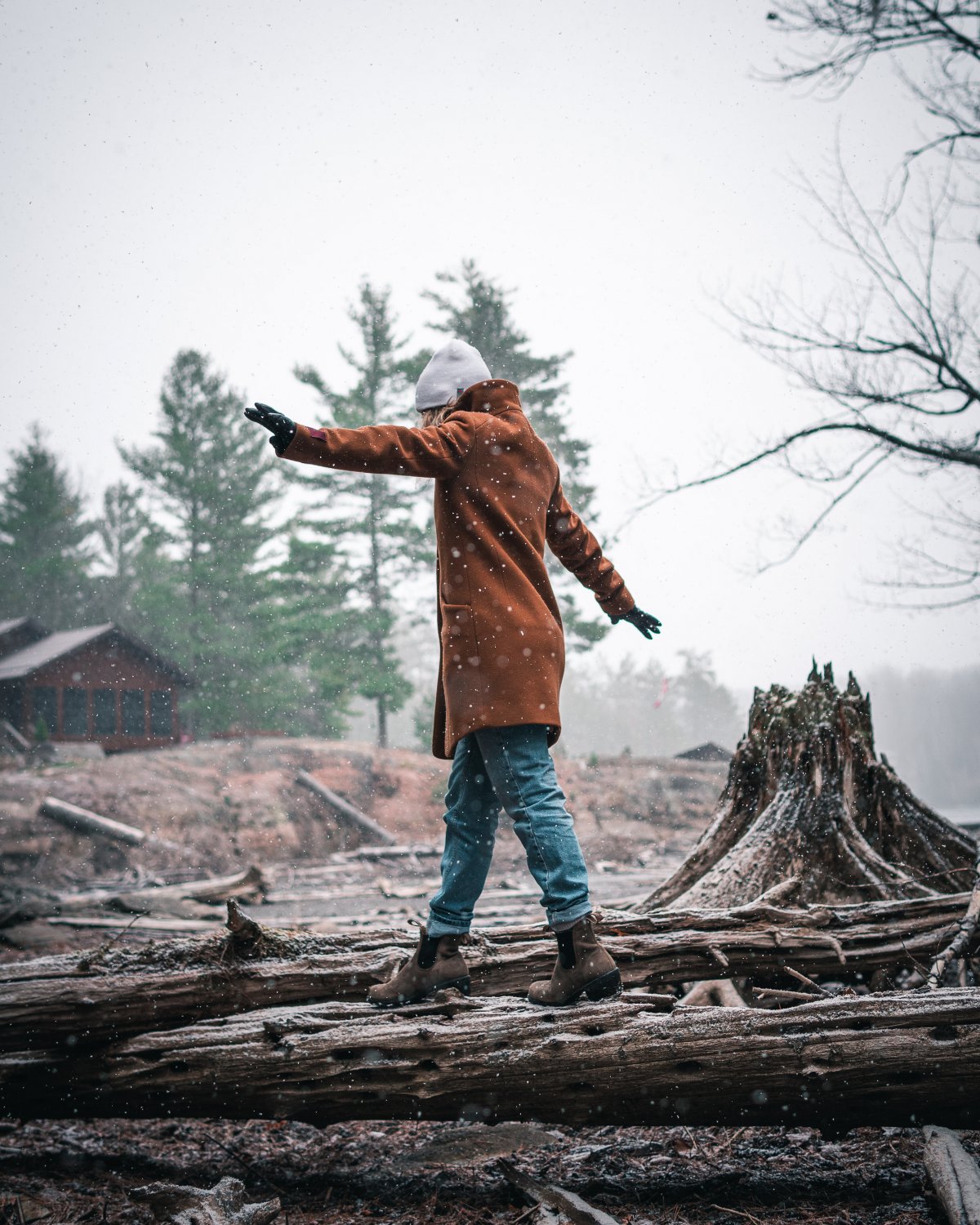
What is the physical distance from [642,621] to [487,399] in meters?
1.21

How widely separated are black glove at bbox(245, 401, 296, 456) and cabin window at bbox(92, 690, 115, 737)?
2835 cm

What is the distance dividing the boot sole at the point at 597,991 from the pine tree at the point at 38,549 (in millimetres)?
35372

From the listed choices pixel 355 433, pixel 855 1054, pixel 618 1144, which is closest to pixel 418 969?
pixel 618 1144

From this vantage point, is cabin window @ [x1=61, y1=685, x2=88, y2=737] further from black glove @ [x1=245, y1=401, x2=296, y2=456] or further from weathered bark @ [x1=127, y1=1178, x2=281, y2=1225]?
black glove @ [x1=245, y1=401, x2=296, y2=456]

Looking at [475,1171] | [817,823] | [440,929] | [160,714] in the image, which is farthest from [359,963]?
[160,714]

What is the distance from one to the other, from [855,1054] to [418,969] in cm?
142

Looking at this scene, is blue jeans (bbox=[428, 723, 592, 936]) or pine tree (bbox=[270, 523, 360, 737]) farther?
pine tree (bbox=[270, 523, 360, 737])

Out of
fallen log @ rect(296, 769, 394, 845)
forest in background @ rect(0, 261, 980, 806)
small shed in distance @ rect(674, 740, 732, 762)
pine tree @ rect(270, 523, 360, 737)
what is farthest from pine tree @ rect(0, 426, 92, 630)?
small shed in distance @ rect(674, 740, 732, 762)

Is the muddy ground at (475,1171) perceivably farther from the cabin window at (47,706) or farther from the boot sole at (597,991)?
the cabin window at (47,706)

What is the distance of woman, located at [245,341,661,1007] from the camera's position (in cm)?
262

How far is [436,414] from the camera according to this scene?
10.1 ft

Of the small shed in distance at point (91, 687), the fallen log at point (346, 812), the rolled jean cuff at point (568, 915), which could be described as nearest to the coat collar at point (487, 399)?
the rolled jean cuff at point (568, 915)

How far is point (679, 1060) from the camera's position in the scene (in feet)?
7.99

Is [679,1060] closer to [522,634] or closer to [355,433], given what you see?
[522,634]
